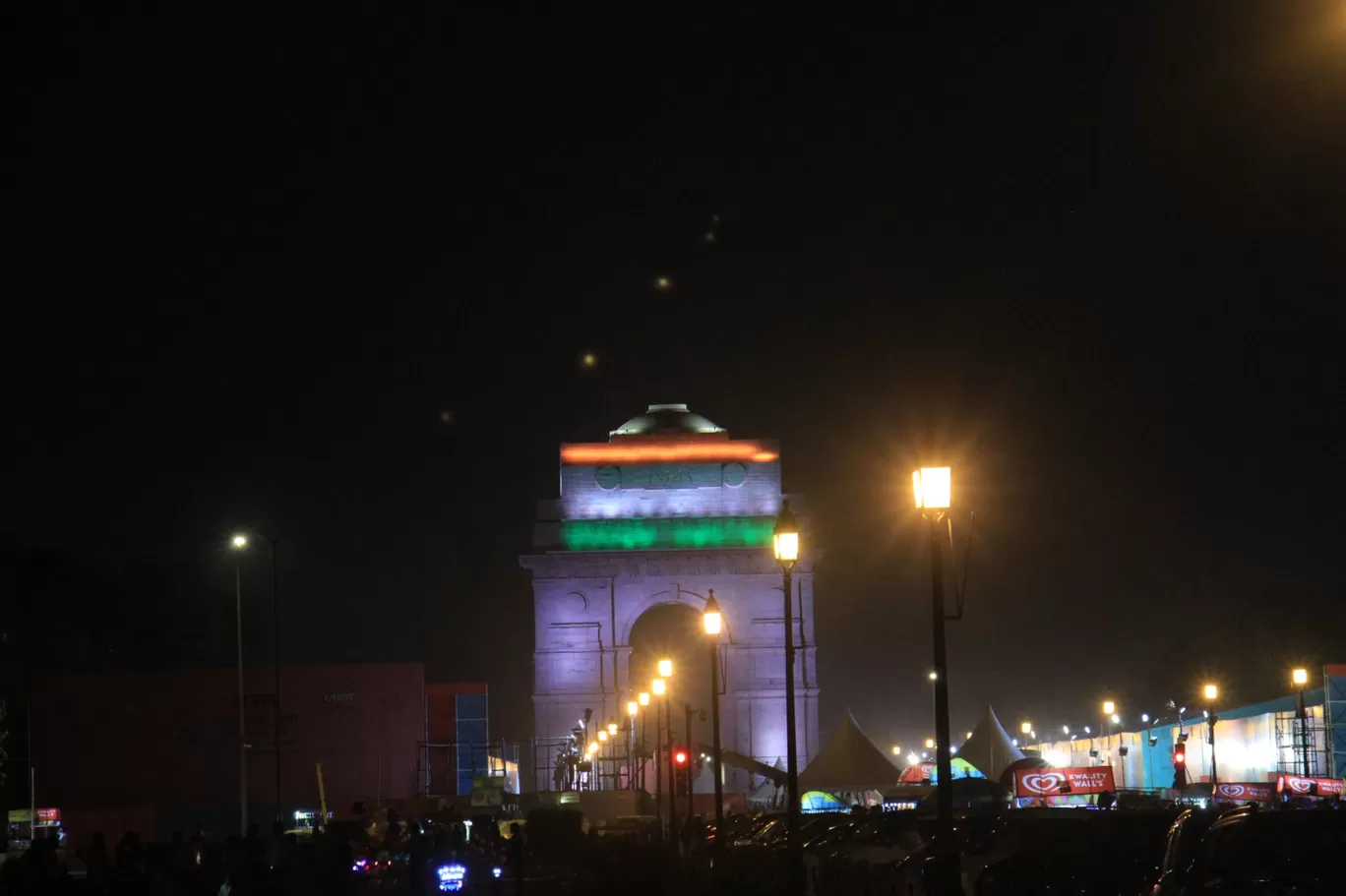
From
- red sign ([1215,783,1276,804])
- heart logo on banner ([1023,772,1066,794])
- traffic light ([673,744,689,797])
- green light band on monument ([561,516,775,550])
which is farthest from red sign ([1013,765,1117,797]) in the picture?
green light band on monument ([561,516,775,550])

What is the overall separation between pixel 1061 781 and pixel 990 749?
957 inches

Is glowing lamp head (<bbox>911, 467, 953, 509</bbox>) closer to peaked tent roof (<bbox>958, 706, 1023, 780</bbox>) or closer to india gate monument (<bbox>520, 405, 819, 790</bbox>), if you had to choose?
peaked tent roof (<bbox>958, 706, 1023, 780</bbox>)

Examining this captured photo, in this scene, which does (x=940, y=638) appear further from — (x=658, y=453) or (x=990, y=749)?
(x=658, y=453)

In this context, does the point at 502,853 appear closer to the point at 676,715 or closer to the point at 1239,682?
the point at 676,715

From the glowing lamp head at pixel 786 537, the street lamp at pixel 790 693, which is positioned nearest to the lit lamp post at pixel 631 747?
the street lamp at pixel 790 693

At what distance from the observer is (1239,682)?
121562 mm

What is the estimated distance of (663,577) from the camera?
9994cm

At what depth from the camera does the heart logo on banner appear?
152 ft

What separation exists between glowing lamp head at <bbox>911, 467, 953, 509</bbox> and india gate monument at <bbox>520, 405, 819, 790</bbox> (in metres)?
77.2

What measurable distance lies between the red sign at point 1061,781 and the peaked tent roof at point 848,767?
1945 cm

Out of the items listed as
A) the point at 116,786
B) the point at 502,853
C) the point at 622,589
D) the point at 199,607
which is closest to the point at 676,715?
the point at 622,589

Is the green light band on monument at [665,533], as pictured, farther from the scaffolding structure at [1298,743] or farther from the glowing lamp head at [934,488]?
the glowing lamp head at [934,488]

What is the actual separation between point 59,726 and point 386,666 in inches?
481

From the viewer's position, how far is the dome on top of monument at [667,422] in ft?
351
